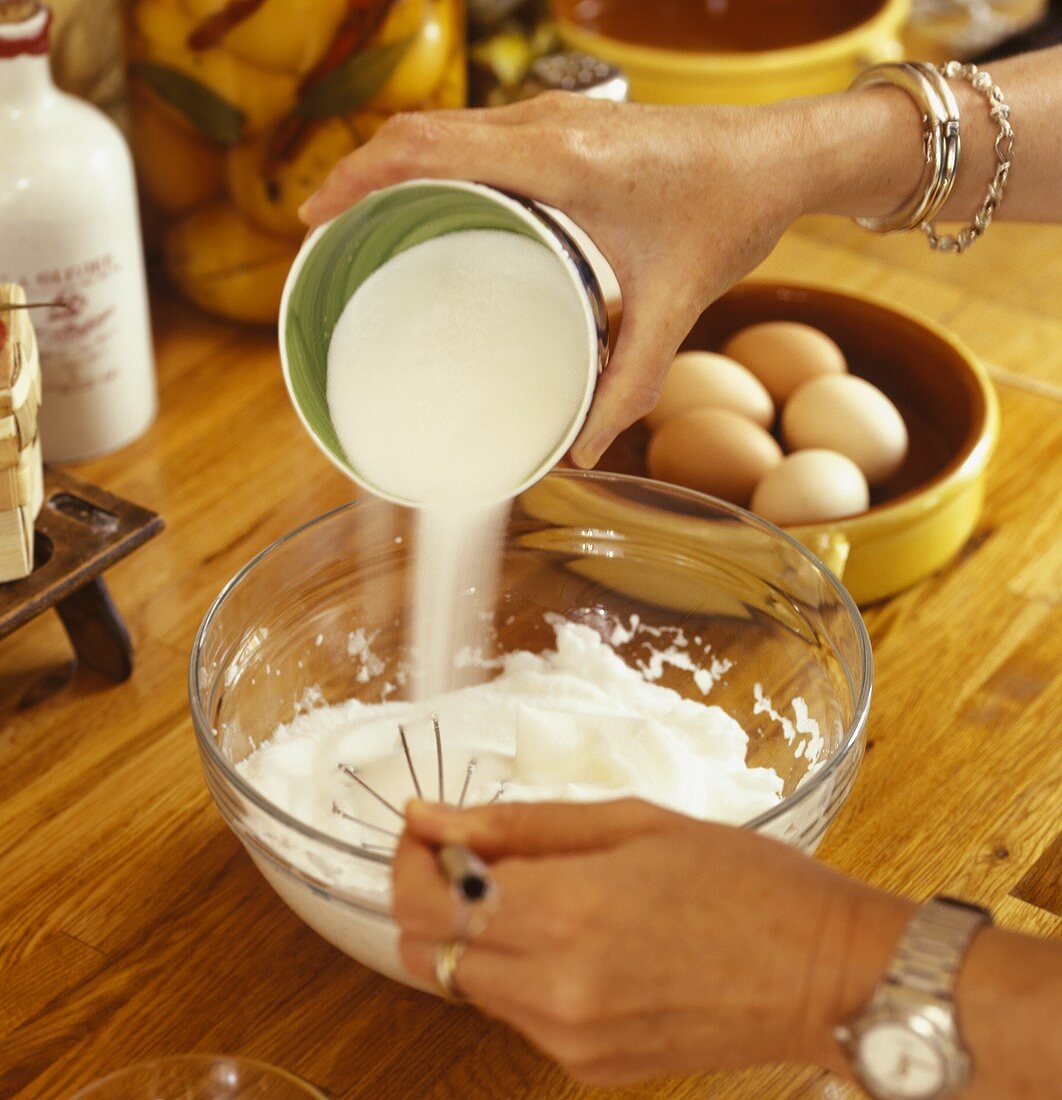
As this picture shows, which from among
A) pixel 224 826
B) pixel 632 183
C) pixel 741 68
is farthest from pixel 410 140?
pixel 741 68

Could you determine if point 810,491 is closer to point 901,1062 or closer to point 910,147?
point 910,147

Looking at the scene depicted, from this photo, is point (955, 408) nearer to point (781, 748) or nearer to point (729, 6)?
Result: point (781, 748)

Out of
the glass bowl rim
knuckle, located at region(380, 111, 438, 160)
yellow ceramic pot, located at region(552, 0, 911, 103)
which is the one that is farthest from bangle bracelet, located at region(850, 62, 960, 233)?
yellow ceramic pot, located at region(552, 0, 911, 103)

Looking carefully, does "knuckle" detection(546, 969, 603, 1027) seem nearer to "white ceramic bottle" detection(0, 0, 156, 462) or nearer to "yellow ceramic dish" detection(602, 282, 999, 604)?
"yellow ceramic dish" detection(602, 282, 999, 604)

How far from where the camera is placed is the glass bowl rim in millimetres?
727

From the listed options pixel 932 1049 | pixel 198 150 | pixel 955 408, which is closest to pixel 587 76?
pixel 198 150

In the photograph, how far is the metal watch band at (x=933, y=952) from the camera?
24.3 inches

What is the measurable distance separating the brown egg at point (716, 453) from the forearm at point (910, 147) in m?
0.20

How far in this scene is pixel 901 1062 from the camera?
0.62 metres

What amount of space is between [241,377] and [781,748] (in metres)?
0.71

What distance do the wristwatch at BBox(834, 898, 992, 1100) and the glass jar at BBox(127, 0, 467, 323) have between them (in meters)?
0.97

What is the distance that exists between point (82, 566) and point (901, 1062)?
633 mm

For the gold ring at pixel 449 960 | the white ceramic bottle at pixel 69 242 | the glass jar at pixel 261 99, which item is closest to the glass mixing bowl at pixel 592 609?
the gold ring at pixel 449 960

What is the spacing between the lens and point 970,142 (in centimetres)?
106
